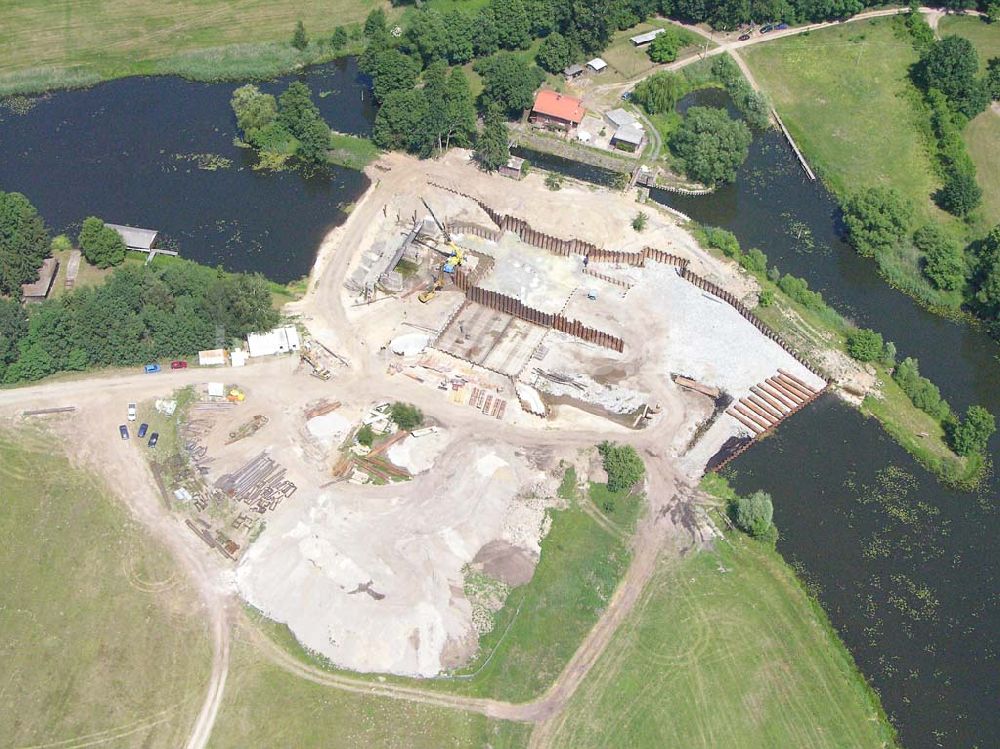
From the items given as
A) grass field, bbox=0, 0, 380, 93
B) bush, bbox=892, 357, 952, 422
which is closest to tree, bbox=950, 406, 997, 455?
bush, bbox=892, 357, 952, 422

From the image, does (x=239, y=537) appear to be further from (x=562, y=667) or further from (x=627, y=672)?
(x=627, y=672)

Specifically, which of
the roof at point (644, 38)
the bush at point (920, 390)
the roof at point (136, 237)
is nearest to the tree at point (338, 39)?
the roof at point (644, 38)

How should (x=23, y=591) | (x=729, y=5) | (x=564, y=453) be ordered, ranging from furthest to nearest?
(x=729, y=5) → (x=564, y=453) → (x=23, y=591)

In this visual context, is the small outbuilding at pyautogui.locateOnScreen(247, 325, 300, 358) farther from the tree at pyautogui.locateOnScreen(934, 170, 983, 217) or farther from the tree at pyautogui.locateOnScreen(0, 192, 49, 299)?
the tree at pyautogui.locateOnScreen(934, 170, 983, 217)

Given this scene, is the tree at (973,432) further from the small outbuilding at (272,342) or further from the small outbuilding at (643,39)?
the small outbuilding at (643,39)

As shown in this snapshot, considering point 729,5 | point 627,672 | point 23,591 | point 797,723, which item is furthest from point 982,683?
point 729,5

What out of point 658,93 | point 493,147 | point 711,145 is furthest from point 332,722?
point 658,93
